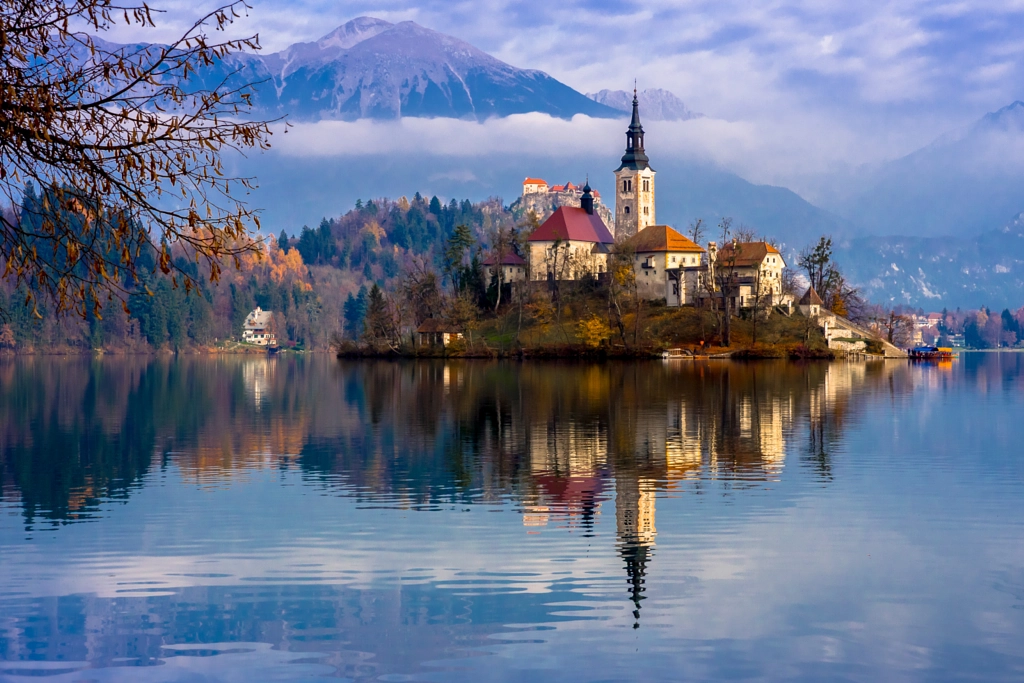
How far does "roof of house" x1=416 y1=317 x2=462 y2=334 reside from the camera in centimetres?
13609

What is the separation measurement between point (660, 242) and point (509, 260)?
1922 cm

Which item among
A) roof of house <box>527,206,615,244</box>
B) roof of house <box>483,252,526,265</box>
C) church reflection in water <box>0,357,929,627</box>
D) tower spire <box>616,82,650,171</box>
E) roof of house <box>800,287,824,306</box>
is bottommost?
church reflection in water <box>0,357,929,627</box>

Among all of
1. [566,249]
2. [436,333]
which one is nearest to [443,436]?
[436,333]

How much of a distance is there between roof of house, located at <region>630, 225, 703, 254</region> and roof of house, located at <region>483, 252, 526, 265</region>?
14.2 m

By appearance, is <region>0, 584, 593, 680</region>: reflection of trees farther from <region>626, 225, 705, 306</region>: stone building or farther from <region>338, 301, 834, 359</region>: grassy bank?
<region>626, 225, 705, 306</region>: stone building

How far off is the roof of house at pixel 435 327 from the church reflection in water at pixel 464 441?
60.4 meters

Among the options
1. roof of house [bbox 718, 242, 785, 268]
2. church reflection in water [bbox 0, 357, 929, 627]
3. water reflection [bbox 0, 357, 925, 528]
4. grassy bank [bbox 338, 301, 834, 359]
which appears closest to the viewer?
church reflection in water [bbox 0, 357, 929, 627]

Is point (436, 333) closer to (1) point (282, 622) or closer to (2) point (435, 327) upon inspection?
(2) point (435, 327)

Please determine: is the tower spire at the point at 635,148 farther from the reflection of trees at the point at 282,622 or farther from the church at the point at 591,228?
the reflection of trees at the point at 282,622

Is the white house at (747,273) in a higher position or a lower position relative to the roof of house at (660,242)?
lower

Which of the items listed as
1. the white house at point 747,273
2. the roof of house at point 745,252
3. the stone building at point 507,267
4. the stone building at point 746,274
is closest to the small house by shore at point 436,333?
the stone building at point 507,267

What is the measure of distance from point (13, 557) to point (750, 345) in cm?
10759

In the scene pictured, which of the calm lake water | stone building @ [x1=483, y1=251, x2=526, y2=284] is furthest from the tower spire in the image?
the calm lake water

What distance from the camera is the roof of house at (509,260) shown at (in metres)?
147
